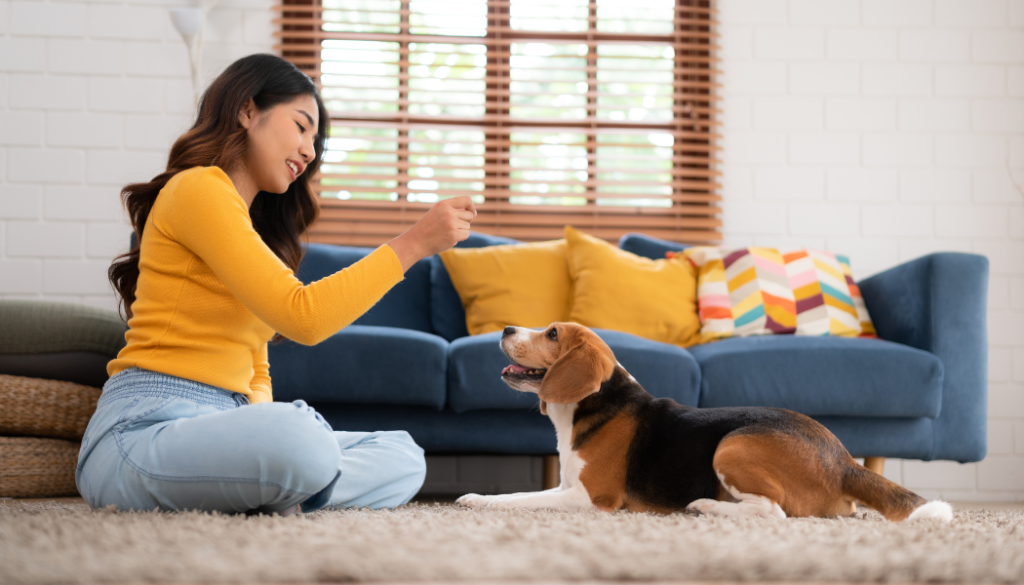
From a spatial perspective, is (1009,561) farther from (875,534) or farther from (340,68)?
(340,68)

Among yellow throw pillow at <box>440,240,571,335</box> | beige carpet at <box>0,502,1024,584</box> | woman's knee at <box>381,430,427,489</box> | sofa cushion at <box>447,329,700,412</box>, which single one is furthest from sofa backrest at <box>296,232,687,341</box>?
beige carpet at <box>0,502,1024,584</box>

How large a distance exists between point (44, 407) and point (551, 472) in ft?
5.24

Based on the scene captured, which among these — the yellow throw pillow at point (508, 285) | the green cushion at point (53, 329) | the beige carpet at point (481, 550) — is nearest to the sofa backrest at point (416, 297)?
the yellow throw pillow at point (508, 285)

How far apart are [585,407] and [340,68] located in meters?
2.54

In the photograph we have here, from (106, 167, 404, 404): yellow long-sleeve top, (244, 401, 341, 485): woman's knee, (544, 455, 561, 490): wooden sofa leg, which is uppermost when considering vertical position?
(106, 167, 404, 404): yellow long-sleeve top

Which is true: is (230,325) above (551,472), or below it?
above

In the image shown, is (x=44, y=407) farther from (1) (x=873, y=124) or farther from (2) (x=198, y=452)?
(1) (x=873, y=124)

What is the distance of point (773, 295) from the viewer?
2891 millimetres

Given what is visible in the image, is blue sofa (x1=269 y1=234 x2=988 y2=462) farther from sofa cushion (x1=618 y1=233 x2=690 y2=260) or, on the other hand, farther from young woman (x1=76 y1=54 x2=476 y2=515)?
sofa cushion (x1=618 y1=233 x2=690 y2=260)

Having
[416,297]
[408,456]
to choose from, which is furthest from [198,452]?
[416,297]

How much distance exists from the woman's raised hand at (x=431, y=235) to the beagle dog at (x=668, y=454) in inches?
18.3

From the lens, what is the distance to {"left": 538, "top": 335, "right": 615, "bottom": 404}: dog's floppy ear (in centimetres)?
176

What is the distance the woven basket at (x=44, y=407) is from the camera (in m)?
2.07

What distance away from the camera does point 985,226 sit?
3682 millimetres
